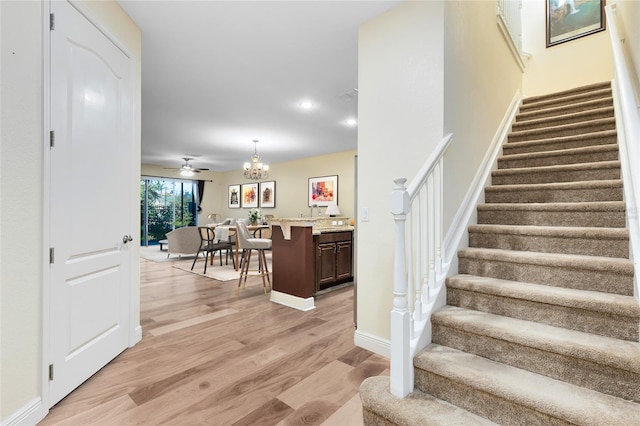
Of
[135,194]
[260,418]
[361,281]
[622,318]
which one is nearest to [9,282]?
[135,194]

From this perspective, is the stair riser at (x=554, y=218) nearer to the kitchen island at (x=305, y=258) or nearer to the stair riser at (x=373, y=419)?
the stair riser at (x=373, y=419)

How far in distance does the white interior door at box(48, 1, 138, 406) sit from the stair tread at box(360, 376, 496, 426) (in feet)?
6.20

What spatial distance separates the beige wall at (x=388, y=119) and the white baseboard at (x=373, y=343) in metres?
→ 0.03

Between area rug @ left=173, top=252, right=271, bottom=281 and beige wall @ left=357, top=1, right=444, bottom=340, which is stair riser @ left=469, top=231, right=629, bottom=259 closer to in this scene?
beige wall @ left=357, top=1, right=444, bottom=340

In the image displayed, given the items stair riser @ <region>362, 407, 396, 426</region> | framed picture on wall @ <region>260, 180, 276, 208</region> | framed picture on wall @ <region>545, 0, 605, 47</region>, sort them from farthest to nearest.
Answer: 1. framed picture on wall @ <region>260, 180, 276, 208</region>
2. framed picture on wall @ <region>545, 0, 605, 47</region>
3. stair riser @ <region>362, 407, 396, 426</region>

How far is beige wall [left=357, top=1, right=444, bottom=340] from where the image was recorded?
7.43 feet

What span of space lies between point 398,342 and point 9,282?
204 centimetres

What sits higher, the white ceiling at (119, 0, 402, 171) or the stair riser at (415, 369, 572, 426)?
the white ceiling at (119, 0, 402, 171)

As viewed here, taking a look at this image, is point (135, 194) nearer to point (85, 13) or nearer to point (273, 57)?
point (85, 13)

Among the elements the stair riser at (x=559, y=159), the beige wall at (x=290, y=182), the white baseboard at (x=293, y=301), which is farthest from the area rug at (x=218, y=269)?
the stair riser at (x=559, y=159)

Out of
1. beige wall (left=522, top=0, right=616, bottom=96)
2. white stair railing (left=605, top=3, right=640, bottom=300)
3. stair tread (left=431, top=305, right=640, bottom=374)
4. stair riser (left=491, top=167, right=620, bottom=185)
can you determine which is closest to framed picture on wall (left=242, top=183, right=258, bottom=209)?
beige wall (left=522, top=0, right=616, bottom=96)

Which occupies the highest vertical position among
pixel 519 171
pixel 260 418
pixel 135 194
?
pixel 519 171

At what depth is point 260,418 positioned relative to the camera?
173 cm

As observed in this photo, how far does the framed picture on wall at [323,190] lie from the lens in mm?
7781
